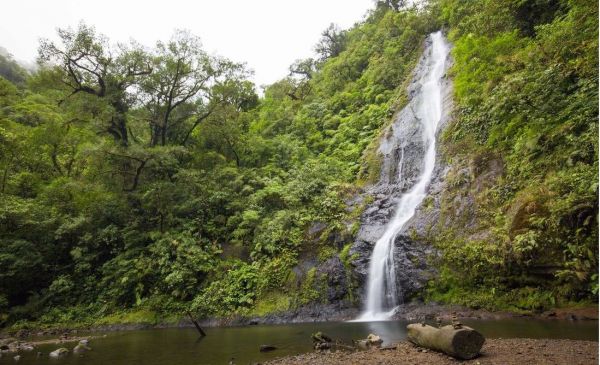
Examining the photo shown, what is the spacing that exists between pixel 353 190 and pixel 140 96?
15.2 meters

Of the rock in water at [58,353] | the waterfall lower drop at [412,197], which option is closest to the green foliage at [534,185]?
the waterfall lower drop at [412,197]

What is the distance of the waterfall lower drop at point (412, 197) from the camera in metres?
14.3

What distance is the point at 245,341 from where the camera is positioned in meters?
11.0

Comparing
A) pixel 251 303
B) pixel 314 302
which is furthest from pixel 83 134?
pixel 314 302

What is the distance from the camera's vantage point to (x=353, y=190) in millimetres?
20141

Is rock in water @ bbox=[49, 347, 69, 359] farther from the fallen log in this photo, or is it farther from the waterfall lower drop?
the fallen log

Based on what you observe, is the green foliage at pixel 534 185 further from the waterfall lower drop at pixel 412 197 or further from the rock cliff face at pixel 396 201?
the waterfall lower drop at pixel 412 197

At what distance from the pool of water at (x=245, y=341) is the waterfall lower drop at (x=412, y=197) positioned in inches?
66.4

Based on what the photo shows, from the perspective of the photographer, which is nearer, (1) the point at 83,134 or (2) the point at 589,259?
(2) the point at 589,259

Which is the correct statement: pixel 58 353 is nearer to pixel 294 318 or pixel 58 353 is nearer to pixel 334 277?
pixel 294 318

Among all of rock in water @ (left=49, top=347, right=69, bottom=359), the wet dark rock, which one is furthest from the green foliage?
A: rock in water @ (left=49, top=347, right=69, bottom=359)

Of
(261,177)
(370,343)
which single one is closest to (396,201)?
(261,177)

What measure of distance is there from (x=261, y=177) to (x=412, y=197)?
973 centimetres

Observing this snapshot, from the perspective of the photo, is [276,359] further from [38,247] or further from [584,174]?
[38,247]
